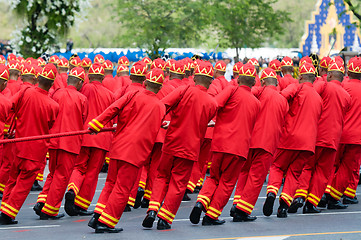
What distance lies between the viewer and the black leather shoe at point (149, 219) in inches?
387

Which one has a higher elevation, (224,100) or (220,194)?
(224,100)

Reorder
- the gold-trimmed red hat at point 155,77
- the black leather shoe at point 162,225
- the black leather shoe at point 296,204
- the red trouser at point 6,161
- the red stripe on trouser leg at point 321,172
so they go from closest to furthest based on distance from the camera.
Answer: the gold-trimmed red hat at point 155,77 → the black leather shoe at point 162,225 → the black leather shoe at point 296,204 → the red stripe on trouser leg at point 321,172 → the red trouser at point 6,161

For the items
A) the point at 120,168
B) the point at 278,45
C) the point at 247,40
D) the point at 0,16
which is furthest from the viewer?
the point at 278,45

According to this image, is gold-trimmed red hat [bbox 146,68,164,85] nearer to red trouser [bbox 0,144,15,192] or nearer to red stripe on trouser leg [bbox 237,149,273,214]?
red stripe on trouser leg [bbox 237,149,273,214]

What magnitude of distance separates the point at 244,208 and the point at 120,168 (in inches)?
82.4

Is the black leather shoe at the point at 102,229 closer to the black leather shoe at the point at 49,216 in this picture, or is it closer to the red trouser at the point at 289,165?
the black leather shoe at the point at 49,216

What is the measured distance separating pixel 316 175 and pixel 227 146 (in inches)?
80.0

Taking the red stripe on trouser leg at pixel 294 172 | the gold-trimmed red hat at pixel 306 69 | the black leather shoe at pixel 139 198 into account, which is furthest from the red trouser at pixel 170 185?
the gold-trimmed red hat at pixel 306 69

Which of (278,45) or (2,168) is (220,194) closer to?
(2,168)

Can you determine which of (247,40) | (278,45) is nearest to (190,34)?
(247,40)

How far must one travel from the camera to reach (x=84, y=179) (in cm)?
1123

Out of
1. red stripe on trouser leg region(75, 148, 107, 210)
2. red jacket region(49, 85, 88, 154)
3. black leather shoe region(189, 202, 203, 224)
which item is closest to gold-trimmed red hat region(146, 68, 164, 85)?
red jacket region(49, 85, 88, 154)

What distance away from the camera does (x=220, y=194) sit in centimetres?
1031

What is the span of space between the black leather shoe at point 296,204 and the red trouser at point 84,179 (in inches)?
117
